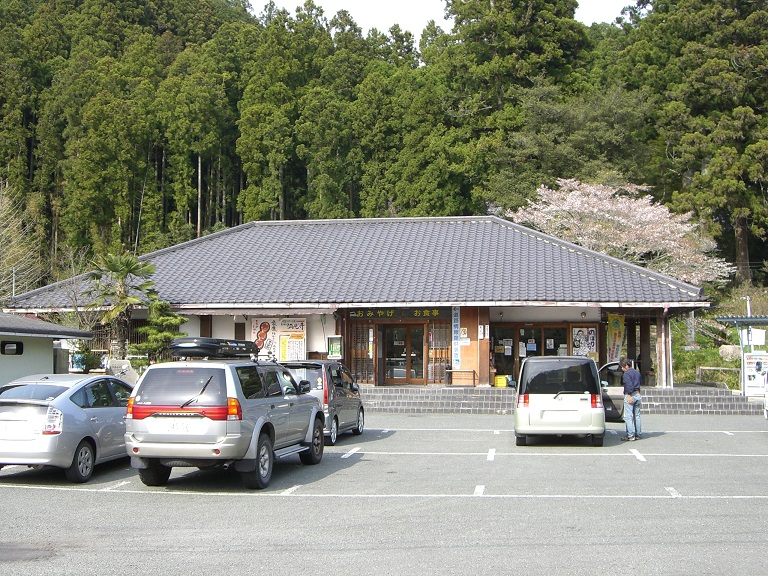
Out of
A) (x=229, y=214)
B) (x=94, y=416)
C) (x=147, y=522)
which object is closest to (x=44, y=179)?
(x=229, y=214)

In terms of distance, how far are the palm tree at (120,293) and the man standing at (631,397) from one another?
1540 cm

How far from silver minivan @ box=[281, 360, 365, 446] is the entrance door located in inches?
440

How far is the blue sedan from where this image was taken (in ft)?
35.5

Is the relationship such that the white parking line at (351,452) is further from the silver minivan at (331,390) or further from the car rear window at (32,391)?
the car rear window at (32,391)

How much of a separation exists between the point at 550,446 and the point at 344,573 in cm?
939

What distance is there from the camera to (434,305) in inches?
1006

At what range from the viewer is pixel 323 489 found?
10.8m

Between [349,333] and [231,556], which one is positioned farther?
[349,333]

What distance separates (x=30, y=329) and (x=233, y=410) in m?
9.59

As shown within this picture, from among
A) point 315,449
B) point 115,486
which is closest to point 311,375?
point 315,449

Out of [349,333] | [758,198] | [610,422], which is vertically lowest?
[610,422]

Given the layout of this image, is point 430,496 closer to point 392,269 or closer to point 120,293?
point 120,293

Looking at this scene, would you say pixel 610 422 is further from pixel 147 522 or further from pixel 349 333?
pixel 147 522

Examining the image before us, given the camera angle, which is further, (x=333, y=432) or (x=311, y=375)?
(x=333, y=432)
